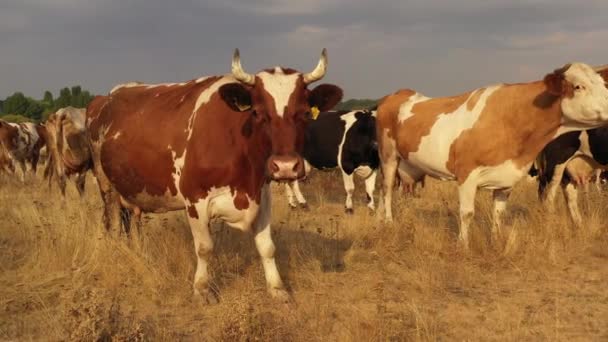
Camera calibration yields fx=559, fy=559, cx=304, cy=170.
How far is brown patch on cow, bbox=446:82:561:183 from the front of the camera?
636 cm

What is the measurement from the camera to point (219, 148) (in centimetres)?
475

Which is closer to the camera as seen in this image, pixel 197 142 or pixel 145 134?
pixel 197 142

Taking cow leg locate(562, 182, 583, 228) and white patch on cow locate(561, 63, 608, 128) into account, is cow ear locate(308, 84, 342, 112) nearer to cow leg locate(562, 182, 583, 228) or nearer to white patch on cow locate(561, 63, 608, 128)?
white patch on cow locate(561, 63, 608, 128)

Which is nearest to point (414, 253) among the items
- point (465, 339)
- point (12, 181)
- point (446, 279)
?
point (446, 279)

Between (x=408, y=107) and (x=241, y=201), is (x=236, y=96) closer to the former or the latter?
(x=241, y=201)

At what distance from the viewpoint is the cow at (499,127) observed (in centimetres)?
604

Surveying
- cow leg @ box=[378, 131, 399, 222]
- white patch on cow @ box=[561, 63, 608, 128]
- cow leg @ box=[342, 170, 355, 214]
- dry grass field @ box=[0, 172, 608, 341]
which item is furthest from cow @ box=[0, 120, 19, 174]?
white patch on cow @ box=[561, 63, 608, 128]

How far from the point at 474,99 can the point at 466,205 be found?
4.47 ft

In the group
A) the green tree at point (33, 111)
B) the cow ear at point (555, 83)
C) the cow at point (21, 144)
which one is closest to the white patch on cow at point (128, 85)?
Result: the cow ear at point (555, 83)

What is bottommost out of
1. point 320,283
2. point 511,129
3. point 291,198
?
point 291,198

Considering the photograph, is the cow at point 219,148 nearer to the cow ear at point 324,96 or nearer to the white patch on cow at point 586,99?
the cow ear at point 324,96

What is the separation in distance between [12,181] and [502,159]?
14765mm

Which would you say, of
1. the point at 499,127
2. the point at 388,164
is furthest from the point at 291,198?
the point at 499,127

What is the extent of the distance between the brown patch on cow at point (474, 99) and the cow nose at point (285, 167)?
3572 mm
